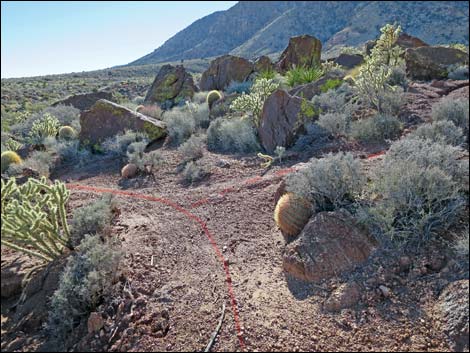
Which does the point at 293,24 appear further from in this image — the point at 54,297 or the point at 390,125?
the point at 54,297

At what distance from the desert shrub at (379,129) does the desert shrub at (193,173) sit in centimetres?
374

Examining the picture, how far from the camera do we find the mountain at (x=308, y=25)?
5000cm

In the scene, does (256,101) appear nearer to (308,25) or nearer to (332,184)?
(332,184)

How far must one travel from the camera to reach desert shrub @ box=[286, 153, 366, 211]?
5410mm

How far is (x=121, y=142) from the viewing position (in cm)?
1144

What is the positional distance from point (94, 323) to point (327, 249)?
282cm

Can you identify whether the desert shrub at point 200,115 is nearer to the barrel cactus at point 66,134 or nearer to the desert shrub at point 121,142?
the desert shrub at point 121,142

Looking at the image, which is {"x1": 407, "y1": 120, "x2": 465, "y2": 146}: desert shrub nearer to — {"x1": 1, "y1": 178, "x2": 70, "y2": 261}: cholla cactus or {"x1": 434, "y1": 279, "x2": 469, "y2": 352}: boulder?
{"x1": 434, "y1": 279, "x2": 469, "y2": 352}: boulder

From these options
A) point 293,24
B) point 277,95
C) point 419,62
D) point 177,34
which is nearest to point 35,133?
point 277,95

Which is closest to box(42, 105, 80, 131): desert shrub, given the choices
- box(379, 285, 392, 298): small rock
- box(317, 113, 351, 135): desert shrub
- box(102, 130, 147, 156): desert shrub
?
box(102, 130, 147, 156): desert shrub

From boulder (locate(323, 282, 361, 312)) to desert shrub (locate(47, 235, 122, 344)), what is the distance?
8.54ft

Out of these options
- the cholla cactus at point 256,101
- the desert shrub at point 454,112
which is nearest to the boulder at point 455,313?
the desert shrub at point 454,112

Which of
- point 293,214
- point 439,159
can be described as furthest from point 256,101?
point 439,159

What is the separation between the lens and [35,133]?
12570 millimetres
